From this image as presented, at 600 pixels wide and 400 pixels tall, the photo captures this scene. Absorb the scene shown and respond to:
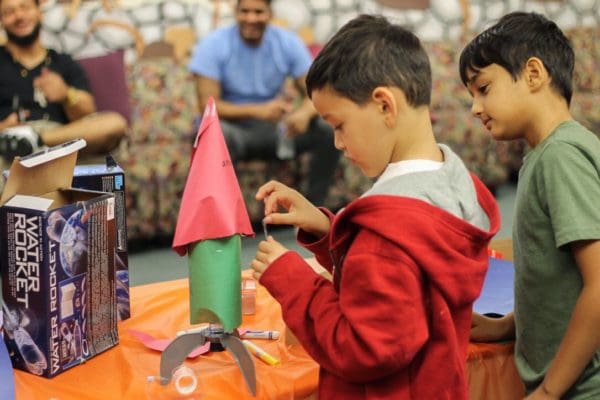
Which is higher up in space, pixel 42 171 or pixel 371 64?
pixel 371 64

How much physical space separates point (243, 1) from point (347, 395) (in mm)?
2618

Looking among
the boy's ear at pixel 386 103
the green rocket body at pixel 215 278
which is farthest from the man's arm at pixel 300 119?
the boy's ear at pixel 386 103

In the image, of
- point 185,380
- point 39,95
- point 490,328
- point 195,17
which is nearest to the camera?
point 185,380

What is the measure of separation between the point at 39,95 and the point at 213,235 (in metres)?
2.29

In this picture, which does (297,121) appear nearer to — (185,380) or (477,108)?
(477,108)

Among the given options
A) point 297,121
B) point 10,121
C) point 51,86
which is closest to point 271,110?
point 297,121

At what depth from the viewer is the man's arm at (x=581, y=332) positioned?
1.22 metres

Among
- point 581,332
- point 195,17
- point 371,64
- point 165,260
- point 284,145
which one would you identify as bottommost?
point 165,260

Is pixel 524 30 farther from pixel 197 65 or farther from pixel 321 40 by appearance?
pixel 321 40

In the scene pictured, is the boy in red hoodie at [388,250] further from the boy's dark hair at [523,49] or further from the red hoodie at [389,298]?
the boy's dark hair at [523,49]

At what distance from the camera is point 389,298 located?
1.00 m

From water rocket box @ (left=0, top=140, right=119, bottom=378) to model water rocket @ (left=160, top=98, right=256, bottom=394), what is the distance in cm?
15

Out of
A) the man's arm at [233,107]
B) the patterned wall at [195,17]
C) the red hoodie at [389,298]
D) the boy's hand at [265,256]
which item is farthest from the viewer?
the patterned wall at [195,17]

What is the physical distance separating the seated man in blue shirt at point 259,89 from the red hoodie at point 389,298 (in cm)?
237
